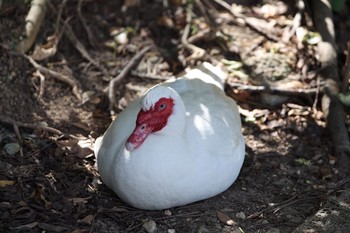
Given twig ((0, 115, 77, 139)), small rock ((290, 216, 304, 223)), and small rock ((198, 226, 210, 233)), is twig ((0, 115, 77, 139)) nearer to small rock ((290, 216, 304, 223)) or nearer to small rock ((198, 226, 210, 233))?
small rock ((198, 226, 210, 233))

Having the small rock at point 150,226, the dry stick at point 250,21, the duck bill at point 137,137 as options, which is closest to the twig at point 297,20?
the dry stick at point 250,21

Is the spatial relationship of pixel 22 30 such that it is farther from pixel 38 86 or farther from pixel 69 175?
pixel 69 175

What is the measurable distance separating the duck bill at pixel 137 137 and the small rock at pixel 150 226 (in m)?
0.47

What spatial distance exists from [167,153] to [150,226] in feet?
1.51

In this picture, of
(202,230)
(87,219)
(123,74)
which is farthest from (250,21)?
(87,219)

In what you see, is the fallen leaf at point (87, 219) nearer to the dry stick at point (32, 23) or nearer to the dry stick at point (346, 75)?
the dry stick at point (32, 23)

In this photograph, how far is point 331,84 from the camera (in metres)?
5.37

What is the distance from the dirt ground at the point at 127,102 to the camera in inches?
153

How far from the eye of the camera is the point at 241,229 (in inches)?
152

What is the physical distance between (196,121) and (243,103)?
54.7 inches

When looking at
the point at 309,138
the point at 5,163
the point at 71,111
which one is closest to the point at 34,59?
the point at 71,111

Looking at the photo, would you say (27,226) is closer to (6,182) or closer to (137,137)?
(6,182)

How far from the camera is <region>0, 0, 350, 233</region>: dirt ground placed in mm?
3893

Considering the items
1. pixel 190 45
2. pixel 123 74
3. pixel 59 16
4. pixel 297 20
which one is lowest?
pixel 297 20
